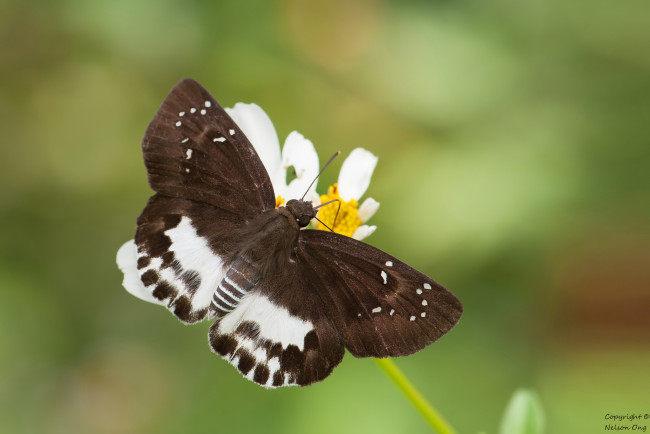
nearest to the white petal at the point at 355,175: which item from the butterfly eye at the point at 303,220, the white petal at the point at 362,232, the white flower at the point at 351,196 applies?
the white flower at the point at 351,196

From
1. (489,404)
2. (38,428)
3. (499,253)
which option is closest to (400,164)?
(499,253)

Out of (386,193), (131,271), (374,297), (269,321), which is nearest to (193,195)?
(131,271)

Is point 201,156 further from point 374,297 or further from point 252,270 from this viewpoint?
point 374,297

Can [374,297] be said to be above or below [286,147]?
below

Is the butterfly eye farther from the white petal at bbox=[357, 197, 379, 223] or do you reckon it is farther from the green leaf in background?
the green leaf in background

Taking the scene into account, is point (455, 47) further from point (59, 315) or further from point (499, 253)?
point (59, 315)

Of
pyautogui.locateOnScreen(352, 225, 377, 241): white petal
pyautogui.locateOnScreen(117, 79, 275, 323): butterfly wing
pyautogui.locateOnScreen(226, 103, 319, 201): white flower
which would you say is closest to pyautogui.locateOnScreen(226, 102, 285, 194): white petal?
pyautogui.locateOnScreen(226, 103, 319, 201): white flower
